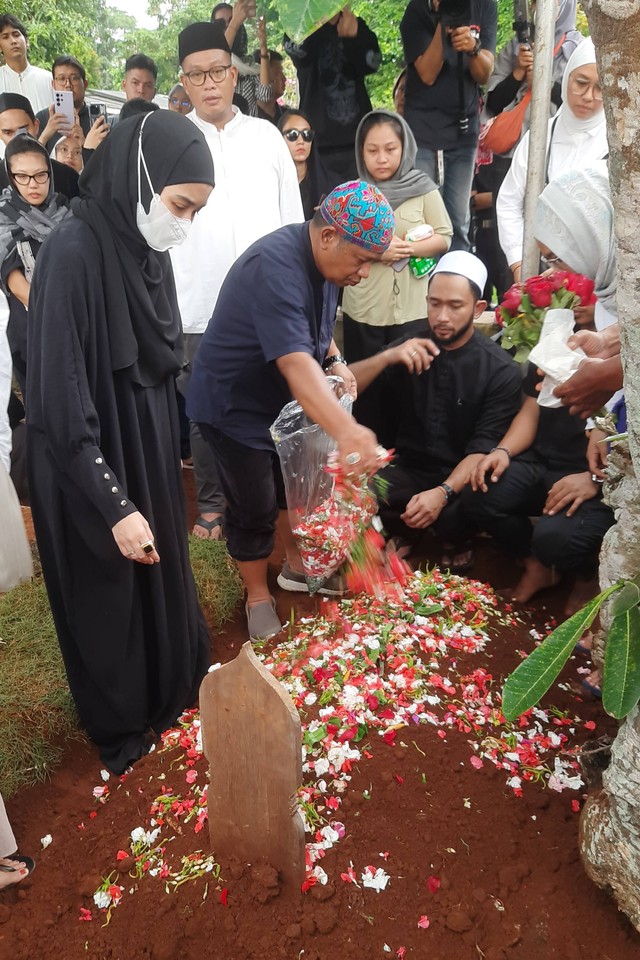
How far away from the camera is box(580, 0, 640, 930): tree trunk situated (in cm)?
121

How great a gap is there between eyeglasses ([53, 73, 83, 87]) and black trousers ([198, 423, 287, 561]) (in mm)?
4130

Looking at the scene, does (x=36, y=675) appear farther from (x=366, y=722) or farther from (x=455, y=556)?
(x=455, y=556)

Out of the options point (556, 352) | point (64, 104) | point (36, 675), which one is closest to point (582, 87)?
point (556, 352)

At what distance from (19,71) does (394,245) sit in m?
4.15

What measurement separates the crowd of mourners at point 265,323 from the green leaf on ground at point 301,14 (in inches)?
46.6

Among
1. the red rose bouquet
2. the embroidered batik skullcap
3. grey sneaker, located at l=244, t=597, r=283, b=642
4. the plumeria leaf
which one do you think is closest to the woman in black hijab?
the embroidered batik skullcap

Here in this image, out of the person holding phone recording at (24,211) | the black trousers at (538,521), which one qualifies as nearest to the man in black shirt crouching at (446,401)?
the black trousers at (538,521)

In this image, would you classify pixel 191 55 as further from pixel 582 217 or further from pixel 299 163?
pixel 582 217

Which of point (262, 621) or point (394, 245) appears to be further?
point (394, 245)

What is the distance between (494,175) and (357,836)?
4597 mm

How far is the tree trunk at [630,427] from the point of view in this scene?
1213 millimetres

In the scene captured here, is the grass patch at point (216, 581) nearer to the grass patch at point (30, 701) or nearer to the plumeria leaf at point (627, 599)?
the grass patch at point (30, 701)

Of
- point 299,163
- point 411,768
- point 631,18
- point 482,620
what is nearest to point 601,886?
point 411,768

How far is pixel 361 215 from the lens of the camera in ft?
7.84
